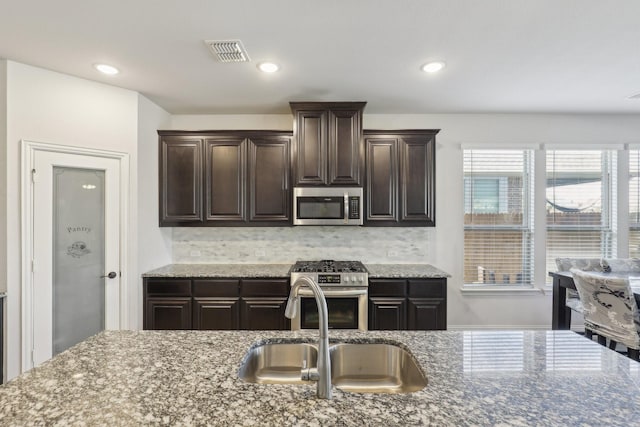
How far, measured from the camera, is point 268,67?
2600 mm

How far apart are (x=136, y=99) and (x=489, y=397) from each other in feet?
11.8

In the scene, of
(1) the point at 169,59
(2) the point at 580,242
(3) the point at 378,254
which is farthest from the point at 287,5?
(2) the point at 580,242

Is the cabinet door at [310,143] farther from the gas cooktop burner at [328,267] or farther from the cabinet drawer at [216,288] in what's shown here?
the cabinet drawer at [216,288]

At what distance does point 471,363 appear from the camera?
1.16 metres

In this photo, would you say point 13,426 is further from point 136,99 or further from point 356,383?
point 136,99

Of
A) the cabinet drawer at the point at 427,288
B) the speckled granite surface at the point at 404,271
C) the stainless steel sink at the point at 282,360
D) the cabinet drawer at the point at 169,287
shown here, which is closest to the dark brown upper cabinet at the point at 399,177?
the speckled granite surface at the point at 404,271

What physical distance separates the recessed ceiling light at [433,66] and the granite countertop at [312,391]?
212cm

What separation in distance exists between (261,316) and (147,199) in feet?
5.58

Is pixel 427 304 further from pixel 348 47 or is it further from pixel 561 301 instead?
pixel 348 47

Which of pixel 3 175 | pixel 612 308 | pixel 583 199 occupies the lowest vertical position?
pixel 612 308

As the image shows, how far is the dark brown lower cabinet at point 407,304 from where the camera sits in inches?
121

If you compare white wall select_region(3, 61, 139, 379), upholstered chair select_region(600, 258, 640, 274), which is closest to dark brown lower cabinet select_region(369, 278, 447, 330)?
upholstered chair select_region(600, 258, 640, 274)

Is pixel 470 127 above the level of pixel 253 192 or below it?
above

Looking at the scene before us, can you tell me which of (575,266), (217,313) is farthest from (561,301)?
(217,313)
